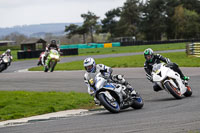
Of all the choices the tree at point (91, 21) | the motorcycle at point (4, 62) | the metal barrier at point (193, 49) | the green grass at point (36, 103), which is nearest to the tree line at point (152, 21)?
the tree at point (91, 21)

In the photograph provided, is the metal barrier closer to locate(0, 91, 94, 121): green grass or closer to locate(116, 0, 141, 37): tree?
locate(0, 91, 94, 121): green grass

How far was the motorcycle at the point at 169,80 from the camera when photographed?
11742 mm

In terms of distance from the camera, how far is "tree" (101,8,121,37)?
11256 centimetres

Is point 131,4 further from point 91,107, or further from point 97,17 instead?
point 91,107

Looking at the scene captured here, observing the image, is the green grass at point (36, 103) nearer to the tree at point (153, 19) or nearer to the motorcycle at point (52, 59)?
the motorcycle at point (52, 59)

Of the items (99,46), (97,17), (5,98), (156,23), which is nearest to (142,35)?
(156,23)

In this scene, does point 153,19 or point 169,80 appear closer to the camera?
point 169,80

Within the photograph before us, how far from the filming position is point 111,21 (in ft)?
378

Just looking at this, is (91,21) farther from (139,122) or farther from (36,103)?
(139,122)

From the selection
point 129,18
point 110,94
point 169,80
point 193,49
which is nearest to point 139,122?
point 110,94

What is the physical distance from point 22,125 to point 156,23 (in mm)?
92126

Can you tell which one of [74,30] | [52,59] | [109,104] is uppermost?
[74,30]

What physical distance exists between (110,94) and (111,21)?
105999 millimetres

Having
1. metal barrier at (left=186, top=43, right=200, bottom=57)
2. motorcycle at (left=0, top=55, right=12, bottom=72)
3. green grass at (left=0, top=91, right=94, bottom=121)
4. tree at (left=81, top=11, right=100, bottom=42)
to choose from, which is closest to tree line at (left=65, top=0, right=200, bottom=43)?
tree at (left=81, top=11, right=100, bottom=42)
